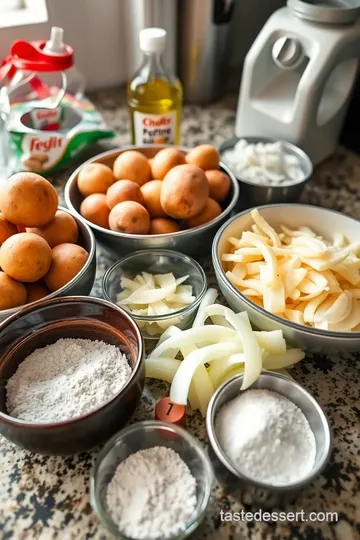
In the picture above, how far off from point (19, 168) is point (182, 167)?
36 cm

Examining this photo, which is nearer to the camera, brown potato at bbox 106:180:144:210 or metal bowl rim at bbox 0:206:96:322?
metal bowl rim at bbox 0:206:96:322

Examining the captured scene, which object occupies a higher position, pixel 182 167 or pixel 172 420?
pixel 182 167

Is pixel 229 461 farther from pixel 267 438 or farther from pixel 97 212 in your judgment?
pixel 97 212

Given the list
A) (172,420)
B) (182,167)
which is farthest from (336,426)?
(182,167)

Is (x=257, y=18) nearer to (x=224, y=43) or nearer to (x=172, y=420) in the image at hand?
(x=224, y=43)

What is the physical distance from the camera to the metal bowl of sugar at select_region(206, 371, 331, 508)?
0.48 m

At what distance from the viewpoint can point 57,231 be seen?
2.29 feet

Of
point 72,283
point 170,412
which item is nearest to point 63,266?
point 72,283

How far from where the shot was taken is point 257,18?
1275 millimetres

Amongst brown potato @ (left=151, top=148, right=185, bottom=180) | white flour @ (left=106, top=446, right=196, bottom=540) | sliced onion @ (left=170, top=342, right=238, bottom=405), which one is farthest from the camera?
brown potato @ (left=151, top=148, right=185, bottom=180)

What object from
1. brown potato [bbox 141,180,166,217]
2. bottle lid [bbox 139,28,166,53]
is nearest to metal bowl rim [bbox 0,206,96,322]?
brown potato [bbox 141,180,166,217]

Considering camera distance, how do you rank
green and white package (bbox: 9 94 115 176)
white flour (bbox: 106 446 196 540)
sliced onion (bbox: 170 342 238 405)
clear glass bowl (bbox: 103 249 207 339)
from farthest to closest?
green and white package (bbox: 9 94 115 176)
clear glass bowl (bbox: 103 249 207 339)
sliced onion (bbox: 170 342 238 405)
white flour (bbox: 106 446 196 540)

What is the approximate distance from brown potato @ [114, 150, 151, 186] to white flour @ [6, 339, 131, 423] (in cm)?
31

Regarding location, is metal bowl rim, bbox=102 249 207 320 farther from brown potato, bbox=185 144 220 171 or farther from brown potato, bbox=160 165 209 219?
brown potato, bbox=185 144 220 171
